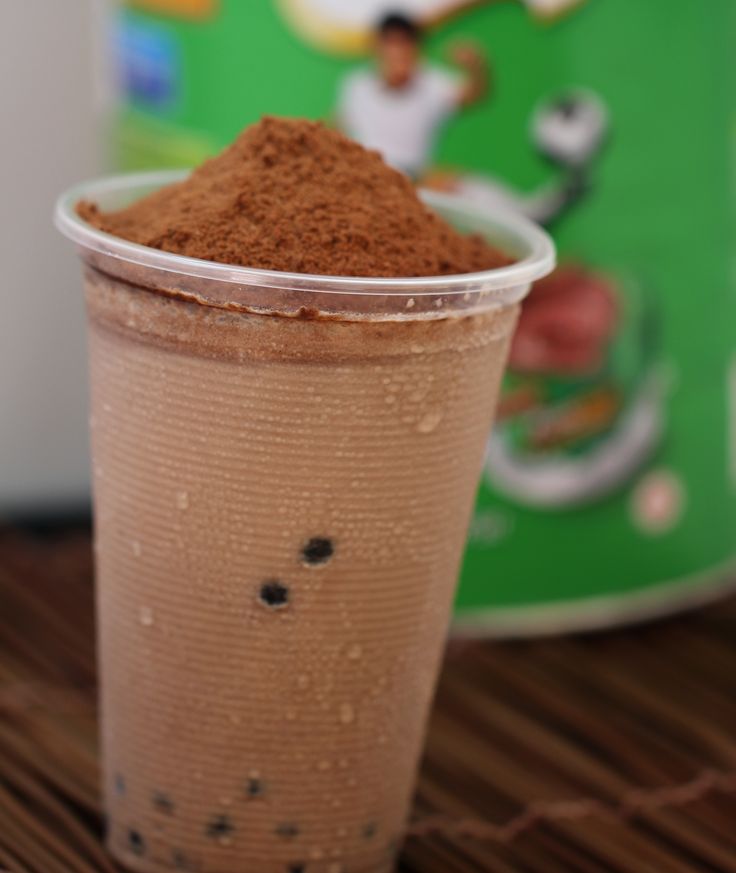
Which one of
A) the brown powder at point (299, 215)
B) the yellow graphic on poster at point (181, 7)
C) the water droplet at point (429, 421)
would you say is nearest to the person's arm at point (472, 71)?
the yellow graphic on poster at point (181, 7)

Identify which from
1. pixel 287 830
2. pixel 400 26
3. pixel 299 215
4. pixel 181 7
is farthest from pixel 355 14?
pixel 287 830

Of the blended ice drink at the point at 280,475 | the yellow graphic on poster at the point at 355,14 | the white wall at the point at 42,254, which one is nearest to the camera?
the blended ice drink at the point at 280,475

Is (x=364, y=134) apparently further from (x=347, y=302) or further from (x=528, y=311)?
(x=347, y=302)

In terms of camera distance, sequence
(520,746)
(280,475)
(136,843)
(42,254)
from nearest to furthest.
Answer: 1. (280,475)
2. (136,843)
3. (520,746)
4. (42,254)

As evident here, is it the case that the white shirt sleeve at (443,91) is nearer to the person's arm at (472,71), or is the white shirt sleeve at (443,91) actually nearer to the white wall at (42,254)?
the person's arm at (472,71)

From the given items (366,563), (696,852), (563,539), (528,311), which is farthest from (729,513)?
(366,563)

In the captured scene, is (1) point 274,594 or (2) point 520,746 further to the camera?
(2) point 520,746

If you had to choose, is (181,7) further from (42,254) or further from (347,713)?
(347,713)
